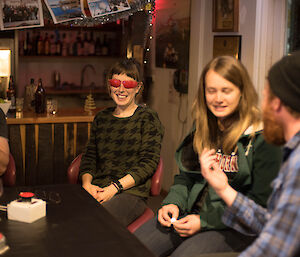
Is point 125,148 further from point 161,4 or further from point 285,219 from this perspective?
point 161,4

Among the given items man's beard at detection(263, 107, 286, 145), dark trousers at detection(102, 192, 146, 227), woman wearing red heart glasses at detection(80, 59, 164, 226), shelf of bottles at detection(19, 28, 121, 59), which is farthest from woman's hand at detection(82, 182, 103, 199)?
shelf of bottles at detection(19, 28, 121, 59)

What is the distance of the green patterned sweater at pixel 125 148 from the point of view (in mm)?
2859

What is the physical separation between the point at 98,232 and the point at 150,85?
12.5 feet

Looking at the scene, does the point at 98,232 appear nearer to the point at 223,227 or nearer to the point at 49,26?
the point at 223,227

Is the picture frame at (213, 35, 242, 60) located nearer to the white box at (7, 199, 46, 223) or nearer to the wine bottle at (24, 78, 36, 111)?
the wine bottle at (24, 78, 36, 111)

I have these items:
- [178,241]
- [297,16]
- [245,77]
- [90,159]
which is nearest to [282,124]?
[245,77]

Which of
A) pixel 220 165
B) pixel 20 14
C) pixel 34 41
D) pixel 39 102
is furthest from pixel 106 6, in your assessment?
pixel 220 165

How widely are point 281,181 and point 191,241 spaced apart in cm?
80

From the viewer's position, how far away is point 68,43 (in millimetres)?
6398

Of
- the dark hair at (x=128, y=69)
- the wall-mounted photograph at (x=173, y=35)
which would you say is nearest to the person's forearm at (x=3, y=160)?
the dark hair at (x=128, y=69)

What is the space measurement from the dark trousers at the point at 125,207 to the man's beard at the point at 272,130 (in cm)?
124

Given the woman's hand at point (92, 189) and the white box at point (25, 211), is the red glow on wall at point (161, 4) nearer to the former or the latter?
the woman's hand at point (92, 189)

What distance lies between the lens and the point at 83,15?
423 cm

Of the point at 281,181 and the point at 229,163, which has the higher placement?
the point at 281,181
